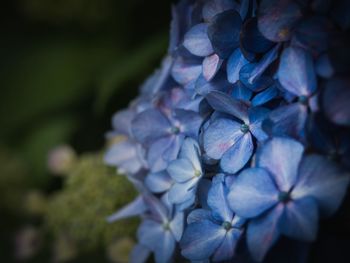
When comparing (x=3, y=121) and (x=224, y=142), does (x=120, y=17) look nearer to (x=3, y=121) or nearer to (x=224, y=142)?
(x=3, y=121)

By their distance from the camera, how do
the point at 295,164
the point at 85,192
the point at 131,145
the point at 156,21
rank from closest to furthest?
1. the point at 295,164
2. the point at 131,145
3. the point at 85,192
4. the point at 156,21

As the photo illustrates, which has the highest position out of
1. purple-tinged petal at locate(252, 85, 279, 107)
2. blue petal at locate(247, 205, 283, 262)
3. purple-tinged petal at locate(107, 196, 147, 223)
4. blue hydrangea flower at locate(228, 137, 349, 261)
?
purple-tinged petal at locate(252, 85, 279, 107)

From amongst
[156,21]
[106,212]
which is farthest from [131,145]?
[156,21]

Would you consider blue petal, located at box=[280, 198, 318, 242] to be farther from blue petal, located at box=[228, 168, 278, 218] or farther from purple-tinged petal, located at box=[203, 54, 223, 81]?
purple-tinged petal, located at box=[203, 54, 223, 81]

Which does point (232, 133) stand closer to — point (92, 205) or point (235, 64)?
point (235, 64)

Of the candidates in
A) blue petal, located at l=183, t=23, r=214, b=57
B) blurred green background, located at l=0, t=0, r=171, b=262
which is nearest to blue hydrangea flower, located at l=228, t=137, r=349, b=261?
blue petal, located at l=183, t=23, r=214, b=57

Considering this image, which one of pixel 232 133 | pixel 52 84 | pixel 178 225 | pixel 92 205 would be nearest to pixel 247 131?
pixel 232 133
